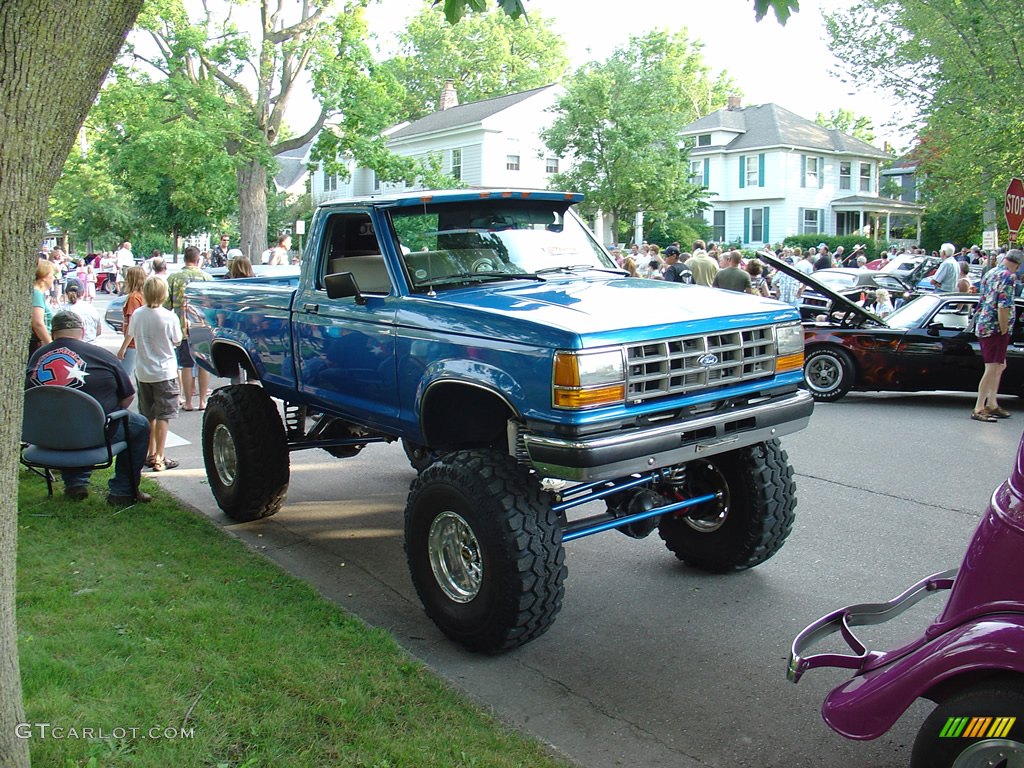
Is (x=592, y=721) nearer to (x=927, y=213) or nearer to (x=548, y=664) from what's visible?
(x=548, y=664)

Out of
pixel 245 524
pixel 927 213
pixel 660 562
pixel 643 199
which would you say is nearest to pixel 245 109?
pixel 643 199

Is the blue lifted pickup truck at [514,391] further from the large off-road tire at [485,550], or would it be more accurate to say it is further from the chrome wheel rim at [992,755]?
the chrome wheel rim at [992,755]

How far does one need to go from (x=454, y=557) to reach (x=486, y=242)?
2057 mm

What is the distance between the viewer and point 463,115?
47.0 meters

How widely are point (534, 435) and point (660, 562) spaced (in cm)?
215

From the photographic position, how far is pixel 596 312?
479 cm

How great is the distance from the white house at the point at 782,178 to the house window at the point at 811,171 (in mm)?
53

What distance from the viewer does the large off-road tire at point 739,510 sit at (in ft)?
18.5

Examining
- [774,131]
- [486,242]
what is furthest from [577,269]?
[774,131]

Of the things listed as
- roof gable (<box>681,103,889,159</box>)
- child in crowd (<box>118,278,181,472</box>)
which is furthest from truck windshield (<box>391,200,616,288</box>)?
roof gable (<box>681,103,889,159</box>)

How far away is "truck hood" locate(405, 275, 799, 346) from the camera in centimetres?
460

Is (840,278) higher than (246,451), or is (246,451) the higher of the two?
(840,278)

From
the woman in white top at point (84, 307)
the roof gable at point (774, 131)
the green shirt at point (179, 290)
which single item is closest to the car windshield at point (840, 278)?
the green shirt at point (179, 290)

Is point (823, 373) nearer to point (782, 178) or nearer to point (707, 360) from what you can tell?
point (707, 360)
